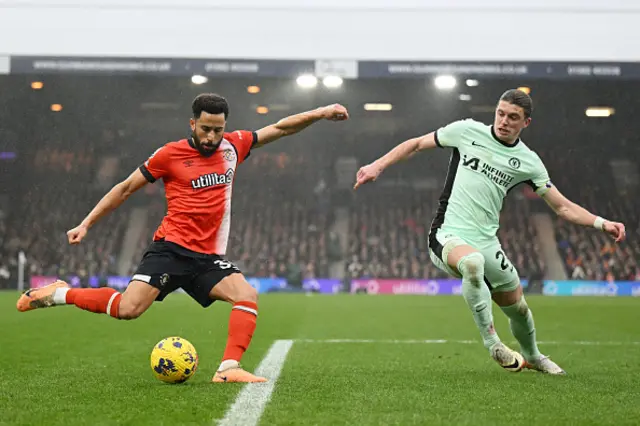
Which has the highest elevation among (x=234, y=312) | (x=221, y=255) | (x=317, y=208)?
(x=317, y=208)

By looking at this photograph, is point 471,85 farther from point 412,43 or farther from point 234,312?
point 234,312

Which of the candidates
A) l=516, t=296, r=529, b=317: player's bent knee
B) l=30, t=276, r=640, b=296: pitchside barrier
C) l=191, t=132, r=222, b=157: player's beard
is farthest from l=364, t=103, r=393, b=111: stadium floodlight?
l=191, t=132, r=222, b=157: player's beard

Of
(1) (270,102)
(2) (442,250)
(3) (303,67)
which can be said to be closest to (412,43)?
(3) (303,67)

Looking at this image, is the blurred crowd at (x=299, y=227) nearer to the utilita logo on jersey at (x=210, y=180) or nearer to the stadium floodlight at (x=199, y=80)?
the stadium floodlight at (x=199, y=80)

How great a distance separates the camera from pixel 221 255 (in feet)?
21.3

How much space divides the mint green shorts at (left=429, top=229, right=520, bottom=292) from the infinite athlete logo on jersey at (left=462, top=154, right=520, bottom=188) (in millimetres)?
480

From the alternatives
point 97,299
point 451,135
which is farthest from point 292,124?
point 97,299

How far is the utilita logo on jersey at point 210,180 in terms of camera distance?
630 centimetres

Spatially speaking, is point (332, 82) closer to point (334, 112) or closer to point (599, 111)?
point (599, 111)

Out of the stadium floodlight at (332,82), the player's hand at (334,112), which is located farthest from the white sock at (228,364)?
the stadium floodlight at (332,82)

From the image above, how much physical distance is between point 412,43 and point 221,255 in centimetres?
1971

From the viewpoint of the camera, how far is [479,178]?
666 centimetres

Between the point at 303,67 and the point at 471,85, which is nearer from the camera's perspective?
the point at 303,67

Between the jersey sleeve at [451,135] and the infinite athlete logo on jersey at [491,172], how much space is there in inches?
6.9
